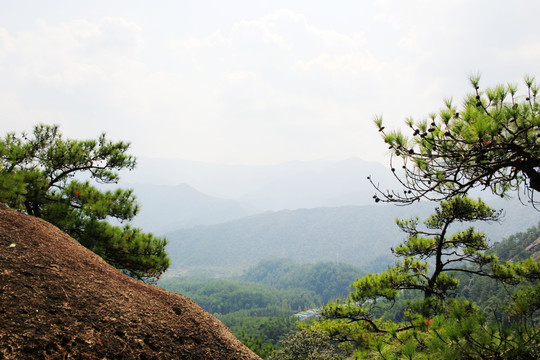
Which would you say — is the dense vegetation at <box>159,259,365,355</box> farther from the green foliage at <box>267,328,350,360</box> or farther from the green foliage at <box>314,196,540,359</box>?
the green foliage at <box>314,196,540,359</box>

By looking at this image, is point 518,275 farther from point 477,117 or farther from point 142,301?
point 142,301

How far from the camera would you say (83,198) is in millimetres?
7777

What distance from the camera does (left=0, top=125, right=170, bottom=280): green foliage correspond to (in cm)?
723

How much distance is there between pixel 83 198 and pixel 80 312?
18.0 feet

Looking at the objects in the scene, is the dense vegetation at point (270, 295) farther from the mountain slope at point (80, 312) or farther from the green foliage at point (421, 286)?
the mountain slope at point (80, 312)

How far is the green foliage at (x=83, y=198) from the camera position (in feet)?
23.7

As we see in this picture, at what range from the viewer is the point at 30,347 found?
2.61m

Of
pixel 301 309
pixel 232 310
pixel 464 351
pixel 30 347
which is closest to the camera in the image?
pixel 30 347

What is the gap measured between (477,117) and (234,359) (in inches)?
170

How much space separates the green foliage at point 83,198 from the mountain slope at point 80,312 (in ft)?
9.28

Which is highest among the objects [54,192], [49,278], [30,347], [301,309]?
[54,192]

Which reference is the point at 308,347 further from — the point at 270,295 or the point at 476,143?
the point at 270,295

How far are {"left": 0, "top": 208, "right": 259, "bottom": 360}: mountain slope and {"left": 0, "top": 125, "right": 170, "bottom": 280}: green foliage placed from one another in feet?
9.28

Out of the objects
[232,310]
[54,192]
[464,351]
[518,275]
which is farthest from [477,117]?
[232,310]
